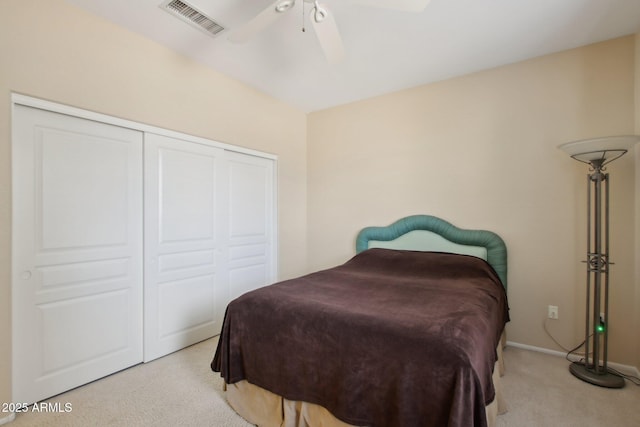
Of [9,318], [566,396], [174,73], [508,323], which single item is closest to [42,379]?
[9,318]

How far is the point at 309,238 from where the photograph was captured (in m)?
4.41

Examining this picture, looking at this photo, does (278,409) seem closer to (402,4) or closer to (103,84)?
(402,4)

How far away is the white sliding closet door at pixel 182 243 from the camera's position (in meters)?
2.64

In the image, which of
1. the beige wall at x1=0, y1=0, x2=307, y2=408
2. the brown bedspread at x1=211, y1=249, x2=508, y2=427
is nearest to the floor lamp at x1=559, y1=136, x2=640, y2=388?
the brown bedspread at x1=211, y1=249, x2=508, y2=427

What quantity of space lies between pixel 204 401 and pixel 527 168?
3414 mm

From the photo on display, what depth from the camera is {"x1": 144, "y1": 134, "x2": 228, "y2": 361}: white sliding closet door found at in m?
2.64

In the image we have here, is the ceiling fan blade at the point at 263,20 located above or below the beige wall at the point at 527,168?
above

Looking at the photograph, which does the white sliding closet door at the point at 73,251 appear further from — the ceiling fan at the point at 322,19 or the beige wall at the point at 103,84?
the ceiling fan at the point at 322,19

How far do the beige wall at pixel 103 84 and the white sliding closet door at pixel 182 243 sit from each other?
0.30 m

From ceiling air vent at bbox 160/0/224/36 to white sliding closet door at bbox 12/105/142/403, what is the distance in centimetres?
102

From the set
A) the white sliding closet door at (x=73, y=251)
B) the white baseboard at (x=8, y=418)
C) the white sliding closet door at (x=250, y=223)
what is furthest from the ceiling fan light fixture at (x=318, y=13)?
the white baseboard at (x=8, y=418)

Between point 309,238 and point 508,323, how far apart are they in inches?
103

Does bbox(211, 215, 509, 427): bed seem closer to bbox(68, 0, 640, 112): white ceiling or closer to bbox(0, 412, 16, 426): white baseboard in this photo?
bbox(0, 412, 16, 426): white baseboard

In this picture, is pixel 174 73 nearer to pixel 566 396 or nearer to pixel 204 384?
pixel 204 384
